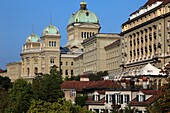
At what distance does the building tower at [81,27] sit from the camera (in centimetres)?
19288

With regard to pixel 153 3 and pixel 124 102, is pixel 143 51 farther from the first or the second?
pixel 124 102

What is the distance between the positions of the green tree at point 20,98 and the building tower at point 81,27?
116 m

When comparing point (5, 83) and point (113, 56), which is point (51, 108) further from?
point (113, 56)

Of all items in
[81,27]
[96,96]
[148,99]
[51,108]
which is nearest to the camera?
[51,108]

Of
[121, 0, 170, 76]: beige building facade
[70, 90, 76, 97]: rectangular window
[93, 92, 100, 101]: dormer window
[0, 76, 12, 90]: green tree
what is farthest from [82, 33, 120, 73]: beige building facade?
[93, 92, 100, 101]: dormer window

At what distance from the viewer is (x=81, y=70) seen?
17500 centimetres

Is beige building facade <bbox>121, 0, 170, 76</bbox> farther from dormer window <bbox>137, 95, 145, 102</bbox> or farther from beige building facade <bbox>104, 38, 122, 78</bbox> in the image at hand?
dormer window <bbox>137, 95, 145, 102</bbox>

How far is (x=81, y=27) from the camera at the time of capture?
194 m

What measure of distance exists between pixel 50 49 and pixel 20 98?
378 feet

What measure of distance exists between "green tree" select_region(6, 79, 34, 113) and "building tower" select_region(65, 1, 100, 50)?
115657 millimetres

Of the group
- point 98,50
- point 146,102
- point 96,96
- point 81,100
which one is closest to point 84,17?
point 98,50

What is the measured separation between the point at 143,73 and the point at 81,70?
92718 millimetres

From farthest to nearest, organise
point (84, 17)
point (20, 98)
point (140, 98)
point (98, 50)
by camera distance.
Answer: point (84, 17), point (98, 50), point (20, 98), point (140, 98)

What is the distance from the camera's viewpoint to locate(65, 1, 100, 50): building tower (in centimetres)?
19288
